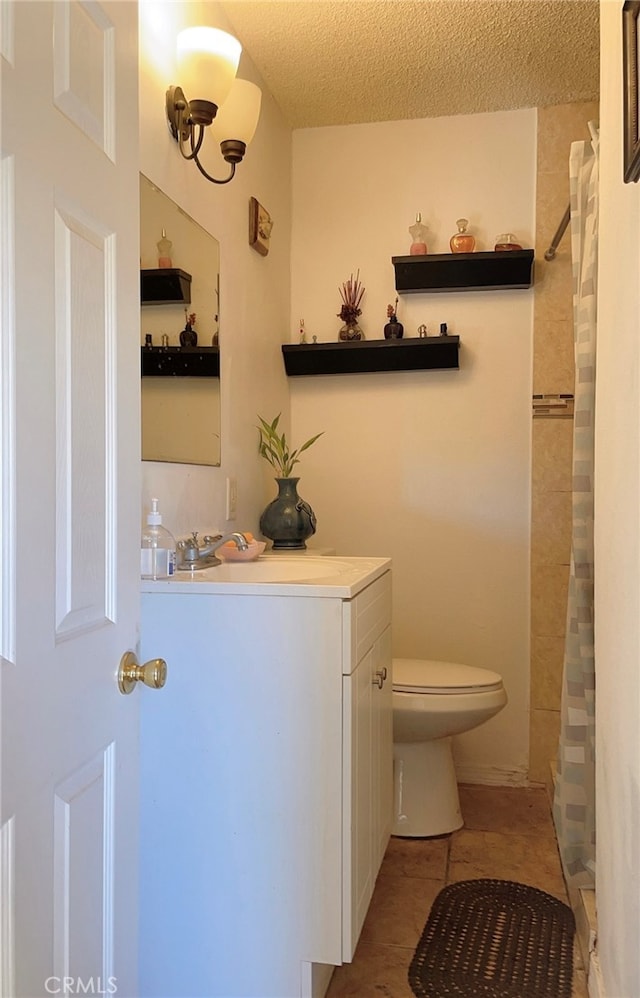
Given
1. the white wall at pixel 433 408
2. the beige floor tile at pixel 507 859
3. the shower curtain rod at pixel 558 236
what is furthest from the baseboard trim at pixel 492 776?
the shower curtain rod at pixel 558 236

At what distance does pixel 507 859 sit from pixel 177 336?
1719mm

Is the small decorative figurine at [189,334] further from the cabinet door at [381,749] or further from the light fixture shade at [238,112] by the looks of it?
the cabinet door at [381,749]

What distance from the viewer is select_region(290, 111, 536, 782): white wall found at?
2783 mm

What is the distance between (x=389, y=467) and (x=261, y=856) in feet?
5.54

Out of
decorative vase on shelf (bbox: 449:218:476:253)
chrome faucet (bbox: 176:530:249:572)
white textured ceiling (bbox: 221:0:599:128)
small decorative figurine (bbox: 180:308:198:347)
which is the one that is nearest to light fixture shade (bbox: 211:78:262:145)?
white textured ceiling (bbox: 221:0:599:128)

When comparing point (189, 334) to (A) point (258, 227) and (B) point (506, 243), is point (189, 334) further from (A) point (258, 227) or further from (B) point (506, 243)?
(B) point (506, 243)

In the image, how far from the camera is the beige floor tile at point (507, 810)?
244 centimetres

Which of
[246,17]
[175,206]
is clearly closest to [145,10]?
[175,206]

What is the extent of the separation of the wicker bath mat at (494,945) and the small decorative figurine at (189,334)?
1.53 meters

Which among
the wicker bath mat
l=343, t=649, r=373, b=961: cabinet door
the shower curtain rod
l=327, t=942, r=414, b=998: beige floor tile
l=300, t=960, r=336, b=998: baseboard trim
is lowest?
l=327, t=942, r=414, b=998: beige floor tile

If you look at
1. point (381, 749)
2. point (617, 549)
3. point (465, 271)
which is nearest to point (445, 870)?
point (381, 749)

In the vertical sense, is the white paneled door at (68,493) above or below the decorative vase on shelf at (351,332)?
below

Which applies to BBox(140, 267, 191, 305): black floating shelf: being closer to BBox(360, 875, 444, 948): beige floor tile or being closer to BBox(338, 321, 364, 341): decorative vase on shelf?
BBox(338, 321, 364, 341): decorative vase on shelf

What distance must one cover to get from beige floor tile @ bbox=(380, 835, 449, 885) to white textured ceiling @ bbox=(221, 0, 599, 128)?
239cm
